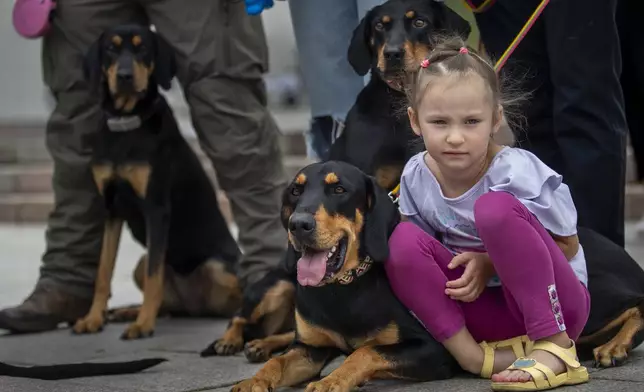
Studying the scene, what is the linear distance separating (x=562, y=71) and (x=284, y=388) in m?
1.51

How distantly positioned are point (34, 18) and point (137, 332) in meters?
1.37

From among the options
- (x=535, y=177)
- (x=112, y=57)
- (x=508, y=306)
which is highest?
(x=112, y=57)

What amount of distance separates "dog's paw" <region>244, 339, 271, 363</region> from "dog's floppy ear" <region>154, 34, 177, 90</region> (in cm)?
146

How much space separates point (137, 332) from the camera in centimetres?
447

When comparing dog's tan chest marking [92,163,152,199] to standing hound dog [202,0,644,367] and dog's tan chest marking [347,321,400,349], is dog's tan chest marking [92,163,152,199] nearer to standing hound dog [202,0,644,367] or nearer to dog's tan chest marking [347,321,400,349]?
standing hound dog [202,0,644,367]

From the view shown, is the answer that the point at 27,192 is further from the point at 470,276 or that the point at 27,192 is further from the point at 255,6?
the point at 470,276

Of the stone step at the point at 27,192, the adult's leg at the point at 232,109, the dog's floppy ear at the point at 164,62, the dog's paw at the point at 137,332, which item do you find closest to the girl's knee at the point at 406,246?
the adult's leg at the point at 232,109

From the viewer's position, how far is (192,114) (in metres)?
4.73

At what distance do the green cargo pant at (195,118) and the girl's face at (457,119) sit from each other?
1747 millimetres

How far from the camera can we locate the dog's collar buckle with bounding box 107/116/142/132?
4582mm

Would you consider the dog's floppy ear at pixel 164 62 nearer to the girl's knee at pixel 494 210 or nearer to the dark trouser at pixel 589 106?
the dark trouser at pixel 589 106

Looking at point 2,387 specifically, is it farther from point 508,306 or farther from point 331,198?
point 508,306

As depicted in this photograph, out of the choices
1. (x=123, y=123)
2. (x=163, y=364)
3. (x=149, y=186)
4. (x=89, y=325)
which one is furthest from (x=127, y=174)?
(x=163, y=364)

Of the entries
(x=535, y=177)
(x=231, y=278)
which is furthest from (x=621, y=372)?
(x=231, y=278)
